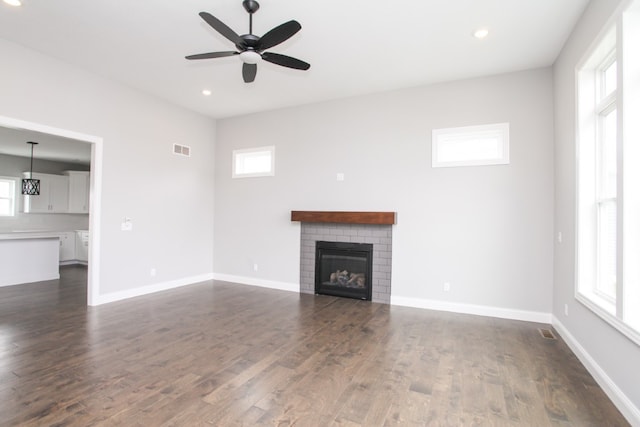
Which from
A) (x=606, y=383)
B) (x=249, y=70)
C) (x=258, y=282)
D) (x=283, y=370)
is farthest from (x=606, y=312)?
(x=258, y=282)

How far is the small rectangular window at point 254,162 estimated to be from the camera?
5746 mm

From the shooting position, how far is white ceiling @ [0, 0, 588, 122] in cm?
291

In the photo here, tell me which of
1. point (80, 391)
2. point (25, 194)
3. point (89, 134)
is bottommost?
point (80, 391)

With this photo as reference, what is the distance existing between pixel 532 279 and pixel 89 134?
5954 mm

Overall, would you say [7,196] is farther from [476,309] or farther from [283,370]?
[476,309]

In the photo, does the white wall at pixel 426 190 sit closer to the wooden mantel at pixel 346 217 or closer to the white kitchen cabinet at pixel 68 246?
the wooden mantel at pixel 346 217

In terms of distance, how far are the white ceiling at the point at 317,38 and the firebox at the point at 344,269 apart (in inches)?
94.2

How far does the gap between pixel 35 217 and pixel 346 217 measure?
8219mm

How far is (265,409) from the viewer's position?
2080 millimetres

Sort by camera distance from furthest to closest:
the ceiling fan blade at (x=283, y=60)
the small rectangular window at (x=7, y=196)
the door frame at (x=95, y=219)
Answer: the small rectangular window at (x=7, y=196) → the door frame at (x=95, y=219) → the ceiling fan blade at (x=283, y=60)

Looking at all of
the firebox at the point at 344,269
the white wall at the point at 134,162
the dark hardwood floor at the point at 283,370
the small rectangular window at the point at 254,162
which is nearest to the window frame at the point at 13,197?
the dark hardwood floor at the point at 283,370

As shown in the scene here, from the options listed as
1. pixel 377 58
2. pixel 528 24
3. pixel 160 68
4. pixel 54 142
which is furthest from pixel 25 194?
pixel 528 24

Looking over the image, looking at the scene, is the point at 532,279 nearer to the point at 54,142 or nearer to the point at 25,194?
the point at 54,142

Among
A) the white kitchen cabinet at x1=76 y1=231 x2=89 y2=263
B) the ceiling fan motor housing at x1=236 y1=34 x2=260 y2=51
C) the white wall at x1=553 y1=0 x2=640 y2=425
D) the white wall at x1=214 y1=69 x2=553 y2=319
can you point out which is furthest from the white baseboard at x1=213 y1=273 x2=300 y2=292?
the white kitchen cabinet at x1=76 y1=231 x2=89 y2=263
